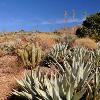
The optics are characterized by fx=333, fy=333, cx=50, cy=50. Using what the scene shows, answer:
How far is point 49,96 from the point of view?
18.9ft

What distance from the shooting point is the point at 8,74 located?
31.1 feet

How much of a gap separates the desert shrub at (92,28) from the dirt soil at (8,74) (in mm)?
10313

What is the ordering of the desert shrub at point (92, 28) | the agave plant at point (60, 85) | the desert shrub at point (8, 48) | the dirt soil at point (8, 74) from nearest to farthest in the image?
the agave plant at point (60, 85)
the dirt soil at point (8, 74)
the desert shrub at point (8, 48)
the desert shrub at point (92, 28)

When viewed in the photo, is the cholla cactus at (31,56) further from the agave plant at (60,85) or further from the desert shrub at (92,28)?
the desert shrub at (92,28)

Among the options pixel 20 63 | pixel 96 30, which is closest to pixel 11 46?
pixel 20 63

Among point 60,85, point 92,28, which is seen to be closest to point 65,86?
point 60,85

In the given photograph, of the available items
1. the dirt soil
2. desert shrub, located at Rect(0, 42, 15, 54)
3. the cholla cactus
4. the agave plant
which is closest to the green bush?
the agave plant

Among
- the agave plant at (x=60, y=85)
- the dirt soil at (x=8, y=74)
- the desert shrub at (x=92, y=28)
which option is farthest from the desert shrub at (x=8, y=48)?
the desert shrub at (x=92, y=28)

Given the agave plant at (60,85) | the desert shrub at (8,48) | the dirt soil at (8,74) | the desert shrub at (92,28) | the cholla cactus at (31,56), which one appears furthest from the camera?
the desert shrub at (92,28)

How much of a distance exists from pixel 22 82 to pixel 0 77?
6.94 feet

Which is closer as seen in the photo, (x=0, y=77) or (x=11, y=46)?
(x=0, y=77)

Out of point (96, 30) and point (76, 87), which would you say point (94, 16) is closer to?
point (96, 30)

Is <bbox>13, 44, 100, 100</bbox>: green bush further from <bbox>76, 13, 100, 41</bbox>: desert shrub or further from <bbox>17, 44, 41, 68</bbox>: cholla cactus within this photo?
<bbox>76, 13, 100, 41</bbox>: desert shrub

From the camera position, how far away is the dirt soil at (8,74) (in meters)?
7.57
